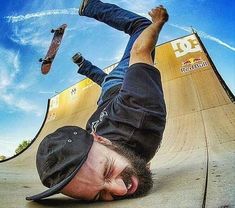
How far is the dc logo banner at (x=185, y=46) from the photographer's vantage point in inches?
340

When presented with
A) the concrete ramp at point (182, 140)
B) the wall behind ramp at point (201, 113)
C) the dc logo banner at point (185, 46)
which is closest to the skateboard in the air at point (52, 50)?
the concrete ramp at point (182, 140)

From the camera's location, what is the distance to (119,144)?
1680 millimetres

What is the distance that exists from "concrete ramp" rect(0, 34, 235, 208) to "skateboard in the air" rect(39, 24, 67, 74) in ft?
6.00

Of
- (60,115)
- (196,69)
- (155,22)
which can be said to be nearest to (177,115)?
(196,69)

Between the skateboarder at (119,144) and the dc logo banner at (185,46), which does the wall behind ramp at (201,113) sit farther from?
the skateboarder at (119,144)

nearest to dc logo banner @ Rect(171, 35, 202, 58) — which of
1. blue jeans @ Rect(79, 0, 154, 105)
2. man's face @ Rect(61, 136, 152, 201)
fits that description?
blue jeans @ Rect(79, 0, 154, 105)

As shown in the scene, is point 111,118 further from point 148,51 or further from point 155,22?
point 155,22

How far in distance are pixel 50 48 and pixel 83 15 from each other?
3.63 meters

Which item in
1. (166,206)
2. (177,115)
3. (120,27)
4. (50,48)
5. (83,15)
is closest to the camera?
(166,206)

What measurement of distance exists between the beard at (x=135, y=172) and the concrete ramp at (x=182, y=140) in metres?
0.06

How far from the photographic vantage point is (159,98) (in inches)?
72.6

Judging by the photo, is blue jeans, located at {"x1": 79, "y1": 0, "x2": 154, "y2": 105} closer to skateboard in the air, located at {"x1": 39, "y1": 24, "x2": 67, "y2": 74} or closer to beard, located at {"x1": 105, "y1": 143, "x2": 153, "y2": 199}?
beard, located at {"x1": 105, "y1": 143, "x2": 153, "y2": 199}

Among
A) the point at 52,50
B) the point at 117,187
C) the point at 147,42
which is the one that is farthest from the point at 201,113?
the point at 117,187

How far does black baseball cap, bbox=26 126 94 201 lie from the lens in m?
1.23
